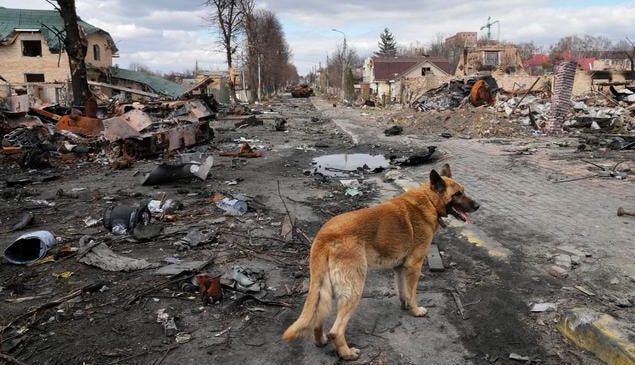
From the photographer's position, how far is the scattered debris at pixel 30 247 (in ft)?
18.9

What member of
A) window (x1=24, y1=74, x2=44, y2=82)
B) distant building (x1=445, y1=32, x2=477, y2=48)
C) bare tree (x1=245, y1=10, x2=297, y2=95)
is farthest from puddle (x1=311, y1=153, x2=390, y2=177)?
distant building (x1=445, y1=32, x2=477, y2=48)

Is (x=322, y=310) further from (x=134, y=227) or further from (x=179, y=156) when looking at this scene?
(x=179, y=156)

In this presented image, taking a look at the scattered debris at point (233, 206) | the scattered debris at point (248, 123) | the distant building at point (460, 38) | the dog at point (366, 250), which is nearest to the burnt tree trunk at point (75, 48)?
the scattered debris at point (248, 123)

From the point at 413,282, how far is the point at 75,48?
673 inches

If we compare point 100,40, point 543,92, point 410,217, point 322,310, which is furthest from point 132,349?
point 100,40

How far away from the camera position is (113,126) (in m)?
12.9

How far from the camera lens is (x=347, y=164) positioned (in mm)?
13297

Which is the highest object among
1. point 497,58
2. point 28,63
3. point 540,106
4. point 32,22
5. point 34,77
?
point 32,22

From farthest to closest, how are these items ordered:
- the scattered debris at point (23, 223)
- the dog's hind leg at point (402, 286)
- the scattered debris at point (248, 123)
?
the scattered debris at point (248, 123)
the scattered debris at point (23, 223)
the dog's hind leg at point (402, 286)

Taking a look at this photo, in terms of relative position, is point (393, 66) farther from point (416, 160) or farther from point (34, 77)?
point (416, 160)

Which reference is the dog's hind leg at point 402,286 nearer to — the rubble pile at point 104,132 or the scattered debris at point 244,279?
the scattered debris at point 244,279

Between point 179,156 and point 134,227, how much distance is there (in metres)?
7.27

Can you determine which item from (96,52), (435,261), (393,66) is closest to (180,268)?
(435,261)

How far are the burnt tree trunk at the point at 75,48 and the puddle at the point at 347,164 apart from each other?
973 centimetres
